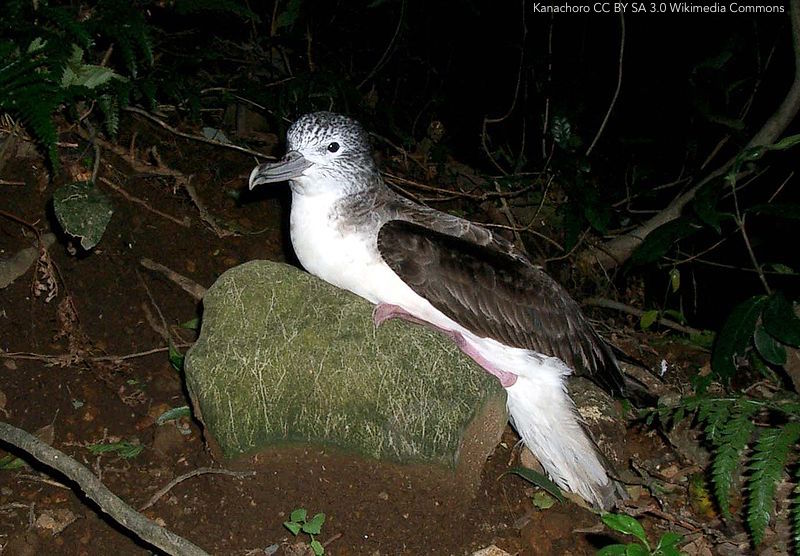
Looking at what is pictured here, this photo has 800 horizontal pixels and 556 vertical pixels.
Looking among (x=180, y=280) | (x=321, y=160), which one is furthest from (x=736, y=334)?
(x=180, y=280)

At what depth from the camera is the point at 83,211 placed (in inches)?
158

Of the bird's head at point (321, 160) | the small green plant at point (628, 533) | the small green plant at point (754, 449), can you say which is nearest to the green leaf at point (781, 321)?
the small green plant at point (754, 449)

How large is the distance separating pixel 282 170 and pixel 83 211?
109 cm

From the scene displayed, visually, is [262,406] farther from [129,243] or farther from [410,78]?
[410,78]

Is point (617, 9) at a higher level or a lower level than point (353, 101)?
higher

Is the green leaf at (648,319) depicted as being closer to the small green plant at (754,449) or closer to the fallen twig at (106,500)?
the small green plant at (754,449)

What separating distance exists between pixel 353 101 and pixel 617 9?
2.63m

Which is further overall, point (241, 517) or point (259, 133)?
point (259, 133)

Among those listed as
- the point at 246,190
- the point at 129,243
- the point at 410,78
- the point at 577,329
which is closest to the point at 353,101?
the point at 246,190

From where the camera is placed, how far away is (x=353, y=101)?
6.02 metres

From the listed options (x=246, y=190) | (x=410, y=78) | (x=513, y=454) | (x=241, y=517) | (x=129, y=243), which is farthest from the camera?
(x=410, y=78)

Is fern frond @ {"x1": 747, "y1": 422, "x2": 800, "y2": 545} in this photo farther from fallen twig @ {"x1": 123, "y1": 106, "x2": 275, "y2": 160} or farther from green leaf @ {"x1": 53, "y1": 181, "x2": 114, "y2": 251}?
fallen twig @ {"x1": 123, "y1": 106, "x2": 275, "y2": 160}

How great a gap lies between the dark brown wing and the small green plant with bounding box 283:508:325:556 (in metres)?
1.23

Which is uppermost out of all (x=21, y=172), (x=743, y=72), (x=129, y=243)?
(x=743, y=72)
